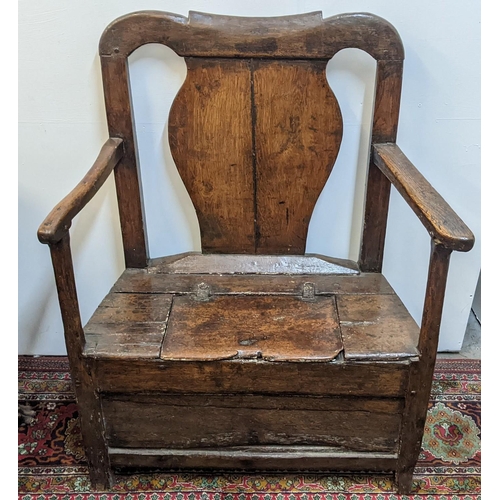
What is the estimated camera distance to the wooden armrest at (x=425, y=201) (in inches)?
37.9

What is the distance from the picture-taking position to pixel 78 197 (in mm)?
1090

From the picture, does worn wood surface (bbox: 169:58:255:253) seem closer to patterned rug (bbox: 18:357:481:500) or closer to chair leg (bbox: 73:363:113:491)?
chair leg (bbox: 73:363:113:491)

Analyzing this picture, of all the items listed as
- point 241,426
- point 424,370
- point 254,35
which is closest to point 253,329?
point 241,426

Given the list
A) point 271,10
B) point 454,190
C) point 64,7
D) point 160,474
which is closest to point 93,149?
point 64,7

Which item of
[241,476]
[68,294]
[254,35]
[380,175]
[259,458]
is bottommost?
[241,476]

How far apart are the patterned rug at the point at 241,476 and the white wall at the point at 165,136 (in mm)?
308

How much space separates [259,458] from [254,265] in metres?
0.48

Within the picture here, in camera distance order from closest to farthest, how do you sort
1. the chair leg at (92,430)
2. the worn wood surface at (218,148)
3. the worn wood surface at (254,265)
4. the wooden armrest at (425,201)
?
the wooden armrest at (425,201)
the chair leg at (92,430)
the worn wood surface at (218,148)
the worn wood surface at (254,265)

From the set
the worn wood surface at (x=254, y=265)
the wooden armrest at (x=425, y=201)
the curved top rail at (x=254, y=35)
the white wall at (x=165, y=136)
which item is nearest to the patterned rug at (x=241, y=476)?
the white wall at (x=165, y=136)

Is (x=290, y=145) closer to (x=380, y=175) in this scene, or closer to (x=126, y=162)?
(x=380, y=175)

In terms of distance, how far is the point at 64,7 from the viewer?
1296 mm

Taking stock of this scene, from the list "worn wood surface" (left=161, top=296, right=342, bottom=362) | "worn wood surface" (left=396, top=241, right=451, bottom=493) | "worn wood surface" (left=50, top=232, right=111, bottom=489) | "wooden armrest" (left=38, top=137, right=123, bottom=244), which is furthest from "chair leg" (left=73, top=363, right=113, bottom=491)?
"worn wood surface" (left=396, top=241, right=451, bottom=493)

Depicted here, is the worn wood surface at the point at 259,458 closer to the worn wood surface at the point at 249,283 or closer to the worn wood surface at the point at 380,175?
the worn wood surface at the point at 249,283

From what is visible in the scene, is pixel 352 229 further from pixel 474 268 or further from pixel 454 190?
pixel 474 268
